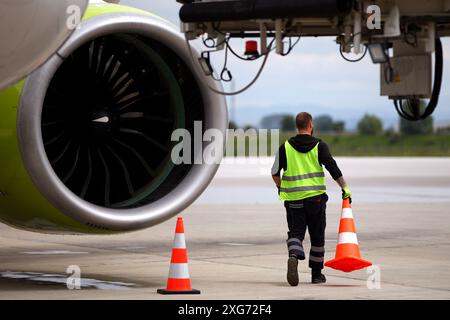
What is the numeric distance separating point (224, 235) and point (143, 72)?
19.3 ft

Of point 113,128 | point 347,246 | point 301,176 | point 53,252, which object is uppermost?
point 113,128

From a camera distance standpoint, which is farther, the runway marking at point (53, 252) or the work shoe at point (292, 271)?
the runway marking at point (53, 252)

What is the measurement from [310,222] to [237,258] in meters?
2.61

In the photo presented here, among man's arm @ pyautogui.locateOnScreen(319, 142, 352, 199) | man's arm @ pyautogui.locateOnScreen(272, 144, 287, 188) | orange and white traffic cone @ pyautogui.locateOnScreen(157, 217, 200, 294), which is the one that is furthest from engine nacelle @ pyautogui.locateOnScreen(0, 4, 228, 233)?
man's arm @ pyautogui.locateOnScreen(319, 142, 352, 199)

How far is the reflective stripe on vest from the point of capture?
439 inches

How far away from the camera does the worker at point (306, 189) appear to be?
1115cm

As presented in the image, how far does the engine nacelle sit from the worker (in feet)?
2.30

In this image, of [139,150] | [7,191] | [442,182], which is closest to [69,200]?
[7,191]

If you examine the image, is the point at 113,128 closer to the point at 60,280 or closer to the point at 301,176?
the point at 60,280

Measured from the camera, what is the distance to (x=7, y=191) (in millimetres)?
10578

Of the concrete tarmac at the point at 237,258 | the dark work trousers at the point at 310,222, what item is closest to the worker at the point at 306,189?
the dark work trousers at the point at 310,222

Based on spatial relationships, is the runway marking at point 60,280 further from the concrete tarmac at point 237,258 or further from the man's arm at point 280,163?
the man's arm at point 280,163

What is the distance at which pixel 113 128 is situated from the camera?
37.1ft

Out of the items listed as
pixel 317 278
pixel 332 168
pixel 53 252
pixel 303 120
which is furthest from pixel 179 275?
pixel 53 252
